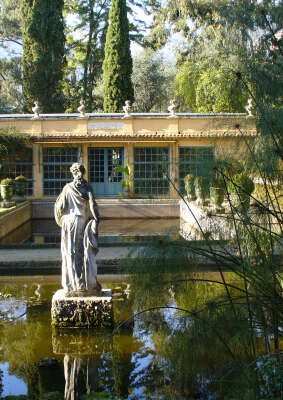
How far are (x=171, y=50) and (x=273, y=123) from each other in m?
28.2

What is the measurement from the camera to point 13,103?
38688 mm

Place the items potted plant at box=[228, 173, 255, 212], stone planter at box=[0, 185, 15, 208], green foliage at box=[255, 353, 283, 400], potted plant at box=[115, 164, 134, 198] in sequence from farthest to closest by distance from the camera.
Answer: potted plant at box=[115, 164, 134, 198] → stone planter at box=[0, 185, 15, 208] → potted plant at box=[228, 173, 255, 212] → green foliage at box=[255, 353, 283, 400]

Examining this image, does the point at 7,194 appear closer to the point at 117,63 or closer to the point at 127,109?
the point at 127,109

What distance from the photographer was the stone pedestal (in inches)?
254

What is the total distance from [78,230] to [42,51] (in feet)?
76.1

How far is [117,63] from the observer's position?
27516 millimetres

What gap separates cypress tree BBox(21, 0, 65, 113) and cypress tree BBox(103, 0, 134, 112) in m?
2.77

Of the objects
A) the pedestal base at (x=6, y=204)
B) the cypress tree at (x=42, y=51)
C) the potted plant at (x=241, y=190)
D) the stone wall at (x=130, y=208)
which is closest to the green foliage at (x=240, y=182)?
the potted plant at (x=241, y=190)

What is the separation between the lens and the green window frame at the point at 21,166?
73.2ft

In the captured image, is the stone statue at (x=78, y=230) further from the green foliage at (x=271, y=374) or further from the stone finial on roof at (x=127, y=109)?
the stone finial on roof at (x=127, y=109)

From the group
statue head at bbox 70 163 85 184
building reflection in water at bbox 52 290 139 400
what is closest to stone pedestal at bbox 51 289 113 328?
building reflection in water at bbox 52 290 139 400

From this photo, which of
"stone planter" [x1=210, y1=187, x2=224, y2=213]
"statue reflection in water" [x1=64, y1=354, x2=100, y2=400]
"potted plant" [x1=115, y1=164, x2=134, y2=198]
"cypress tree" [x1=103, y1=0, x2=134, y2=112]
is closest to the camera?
"stone planter" [x1=210, y1=187, x2=224, y2=213]

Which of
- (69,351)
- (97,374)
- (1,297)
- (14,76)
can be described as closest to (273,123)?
(97,374)

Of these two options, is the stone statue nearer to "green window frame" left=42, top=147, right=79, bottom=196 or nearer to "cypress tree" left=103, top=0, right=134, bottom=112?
"green window frame" left=42, top=147, right=79, bottom=196
